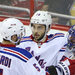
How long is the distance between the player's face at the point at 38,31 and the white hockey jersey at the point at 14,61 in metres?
0.69

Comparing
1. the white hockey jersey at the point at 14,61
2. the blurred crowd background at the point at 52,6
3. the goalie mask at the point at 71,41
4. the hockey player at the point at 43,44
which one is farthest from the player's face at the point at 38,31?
the blurred crowd background at the point at 52,6

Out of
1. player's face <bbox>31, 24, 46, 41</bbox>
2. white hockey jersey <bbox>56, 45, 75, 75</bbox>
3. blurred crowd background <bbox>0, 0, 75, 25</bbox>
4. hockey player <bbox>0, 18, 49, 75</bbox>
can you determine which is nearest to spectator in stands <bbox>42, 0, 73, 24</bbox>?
blurred crowd background <bbox>0, 0, 75, 25</bbox>

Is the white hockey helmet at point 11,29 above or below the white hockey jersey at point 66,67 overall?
above

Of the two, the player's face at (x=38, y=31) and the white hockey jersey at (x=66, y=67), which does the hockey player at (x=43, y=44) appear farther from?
the white hockey jersey at (x=66, y=67)

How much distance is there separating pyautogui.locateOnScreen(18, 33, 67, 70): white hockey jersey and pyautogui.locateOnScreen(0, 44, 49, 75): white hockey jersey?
0.71 meters

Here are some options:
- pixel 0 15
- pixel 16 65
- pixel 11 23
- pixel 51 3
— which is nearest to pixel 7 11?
pixel 0 15

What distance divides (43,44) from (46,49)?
6 cm

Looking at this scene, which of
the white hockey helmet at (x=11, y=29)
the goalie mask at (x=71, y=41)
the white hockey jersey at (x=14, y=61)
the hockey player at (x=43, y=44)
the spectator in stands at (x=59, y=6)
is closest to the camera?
the white hockey jersey at (x=14, y=61)

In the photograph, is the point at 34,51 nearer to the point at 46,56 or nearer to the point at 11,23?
the point at 46,56

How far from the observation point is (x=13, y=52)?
6.94ft

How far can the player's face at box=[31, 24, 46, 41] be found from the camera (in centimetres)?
284

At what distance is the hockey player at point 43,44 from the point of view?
287 cm

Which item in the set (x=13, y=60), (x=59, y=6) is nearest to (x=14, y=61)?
(x=13, y=60)

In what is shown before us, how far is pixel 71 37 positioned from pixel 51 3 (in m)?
1.49
